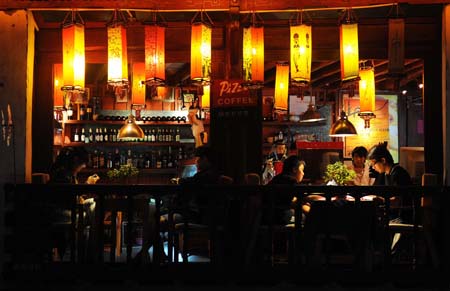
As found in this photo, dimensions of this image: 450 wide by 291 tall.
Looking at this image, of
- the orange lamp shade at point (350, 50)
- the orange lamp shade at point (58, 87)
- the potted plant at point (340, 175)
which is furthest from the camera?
the orange lamp shade at point (58, 87)

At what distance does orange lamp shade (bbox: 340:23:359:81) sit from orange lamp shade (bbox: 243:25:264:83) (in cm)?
117

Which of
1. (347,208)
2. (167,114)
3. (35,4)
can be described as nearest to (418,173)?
(347,208)

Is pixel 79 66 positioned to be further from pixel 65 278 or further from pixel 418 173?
pixel 418 173

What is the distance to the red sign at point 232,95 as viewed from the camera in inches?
308

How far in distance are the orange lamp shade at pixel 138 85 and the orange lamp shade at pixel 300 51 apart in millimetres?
3101

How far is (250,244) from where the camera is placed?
654cm

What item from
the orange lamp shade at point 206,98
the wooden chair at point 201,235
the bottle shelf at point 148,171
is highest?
the orange lamp shade at point 206,98

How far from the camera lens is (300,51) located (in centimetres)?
734

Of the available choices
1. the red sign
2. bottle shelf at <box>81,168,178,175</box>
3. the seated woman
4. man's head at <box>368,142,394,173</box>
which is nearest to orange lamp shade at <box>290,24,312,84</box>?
the red sign

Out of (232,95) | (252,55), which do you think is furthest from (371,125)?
(252,55)

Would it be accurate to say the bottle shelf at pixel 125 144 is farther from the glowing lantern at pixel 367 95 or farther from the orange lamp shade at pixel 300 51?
the orange lamp shade at pixel 300 51

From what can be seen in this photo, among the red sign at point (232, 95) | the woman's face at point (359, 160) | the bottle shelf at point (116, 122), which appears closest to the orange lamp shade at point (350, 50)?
the red sign at point (232, 95)

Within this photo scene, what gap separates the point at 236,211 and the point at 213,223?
0.81 metres

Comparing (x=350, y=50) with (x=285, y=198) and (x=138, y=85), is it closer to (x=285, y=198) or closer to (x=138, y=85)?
(x=285, y=198)
